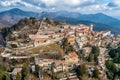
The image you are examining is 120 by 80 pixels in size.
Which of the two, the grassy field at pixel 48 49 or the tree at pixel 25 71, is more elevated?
the grassy field at pixel 48 49

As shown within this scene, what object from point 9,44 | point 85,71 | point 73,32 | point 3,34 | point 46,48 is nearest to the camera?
point 85,71

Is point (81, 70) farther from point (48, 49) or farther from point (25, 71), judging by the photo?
point (48, 49)

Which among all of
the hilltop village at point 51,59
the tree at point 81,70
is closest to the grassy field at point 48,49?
the hilltop village at point 51,59

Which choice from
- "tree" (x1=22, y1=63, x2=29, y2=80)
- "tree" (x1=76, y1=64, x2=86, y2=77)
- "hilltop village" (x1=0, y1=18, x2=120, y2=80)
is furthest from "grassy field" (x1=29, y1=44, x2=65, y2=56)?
A: "tree" (x1=22, y1=63, x2=29, y2=80)

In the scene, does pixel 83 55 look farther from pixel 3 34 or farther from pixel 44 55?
pixel 3 34

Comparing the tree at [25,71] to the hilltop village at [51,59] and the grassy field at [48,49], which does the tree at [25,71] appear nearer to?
the hilltop village at [51,59]

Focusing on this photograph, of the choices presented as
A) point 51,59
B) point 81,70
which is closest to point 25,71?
point 51,59

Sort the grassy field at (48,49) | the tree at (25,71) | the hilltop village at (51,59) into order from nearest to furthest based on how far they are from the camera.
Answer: the tree at (25,71)
the hilltop village at (51,59)
the grassy field at (48,49)

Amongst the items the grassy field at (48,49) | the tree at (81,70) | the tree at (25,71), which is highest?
the grassy field at (48,49)

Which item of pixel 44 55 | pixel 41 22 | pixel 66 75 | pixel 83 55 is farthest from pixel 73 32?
pixel 66 75

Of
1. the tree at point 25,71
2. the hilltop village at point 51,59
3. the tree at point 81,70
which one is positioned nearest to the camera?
the tree at point 25,71

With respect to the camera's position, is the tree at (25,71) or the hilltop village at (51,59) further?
the hilltop village at (51,59)
